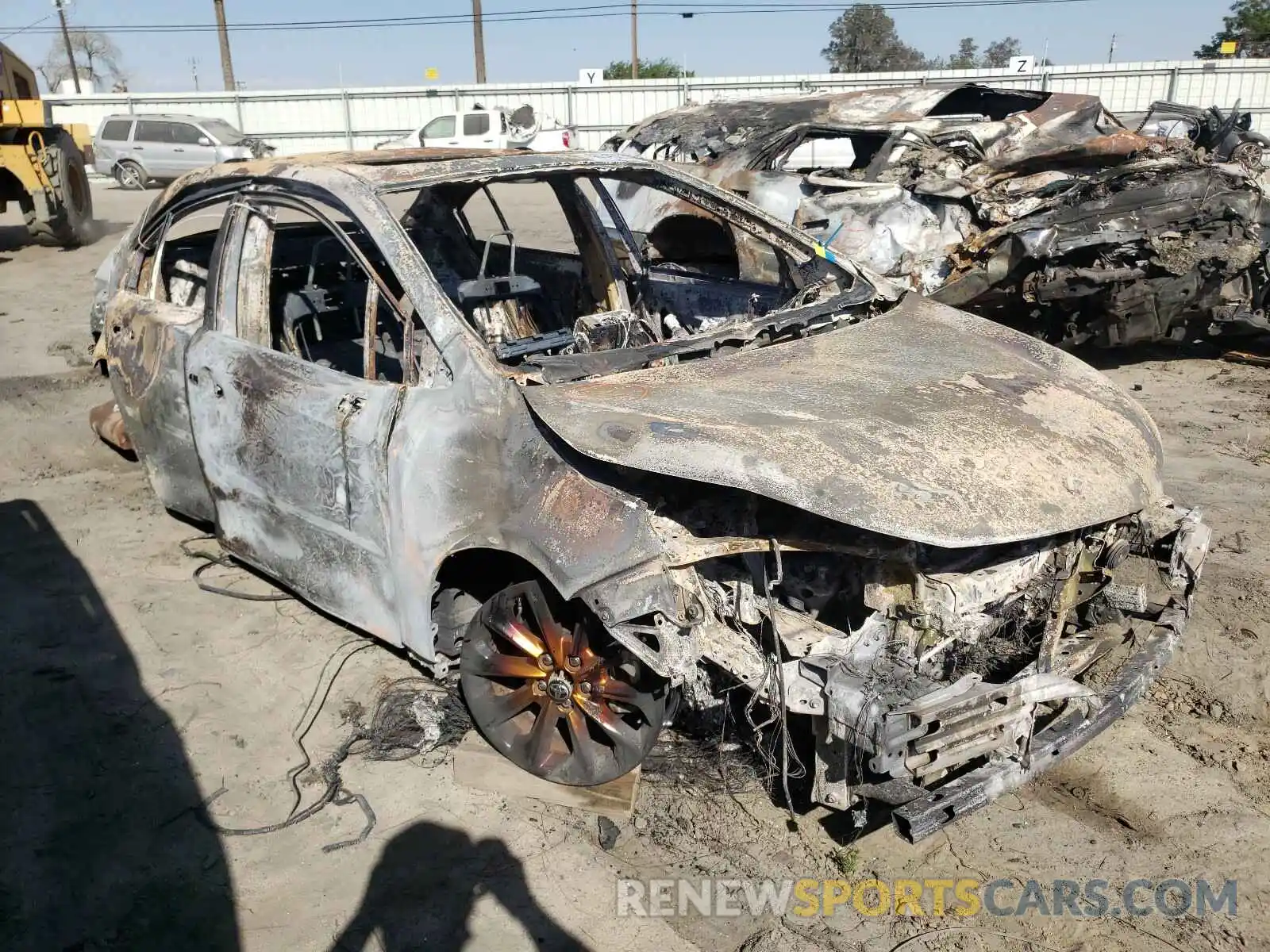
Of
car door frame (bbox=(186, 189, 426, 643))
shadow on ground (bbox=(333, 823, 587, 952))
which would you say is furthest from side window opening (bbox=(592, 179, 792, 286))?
shadow on ground (bbox=(333, 823, 587, 952))

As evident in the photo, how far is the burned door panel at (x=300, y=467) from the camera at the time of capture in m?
3.20

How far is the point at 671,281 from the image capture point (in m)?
4.76

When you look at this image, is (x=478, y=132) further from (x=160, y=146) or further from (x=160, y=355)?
(x=160, y=355)

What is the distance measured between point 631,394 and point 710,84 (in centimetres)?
2373

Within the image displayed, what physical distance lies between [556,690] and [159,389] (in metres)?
2.27

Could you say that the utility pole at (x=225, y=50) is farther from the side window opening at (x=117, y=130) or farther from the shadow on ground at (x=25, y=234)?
the shadow on ground at (x=25, y=234)

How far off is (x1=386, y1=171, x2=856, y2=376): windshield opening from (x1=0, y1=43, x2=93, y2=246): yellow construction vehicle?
9.56 m

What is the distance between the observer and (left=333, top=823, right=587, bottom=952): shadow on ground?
2.58m

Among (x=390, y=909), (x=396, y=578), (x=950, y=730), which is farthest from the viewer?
(x=396, y=578)

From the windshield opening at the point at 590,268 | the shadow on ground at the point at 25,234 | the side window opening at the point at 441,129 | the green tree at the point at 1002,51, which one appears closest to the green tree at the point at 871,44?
the green tree at the point at 1002,51

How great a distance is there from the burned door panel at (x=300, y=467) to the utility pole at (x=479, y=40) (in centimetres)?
3315

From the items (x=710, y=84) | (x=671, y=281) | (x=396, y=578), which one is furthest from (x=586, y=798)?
(x=710, y=84)

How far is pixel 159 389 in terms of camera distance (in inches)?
164

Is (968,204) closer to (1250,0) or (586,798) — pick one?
(586,798)
